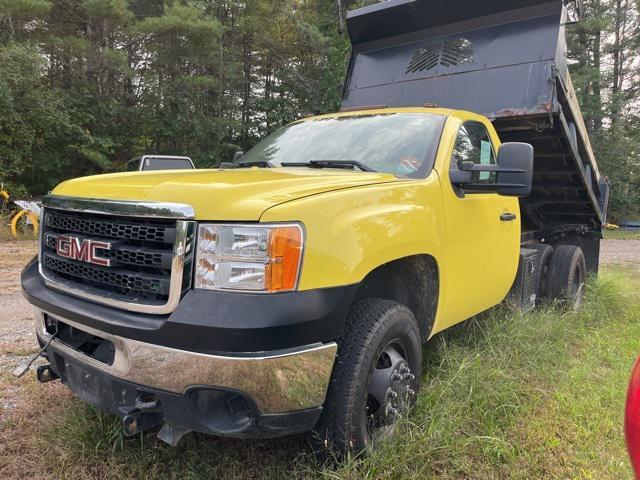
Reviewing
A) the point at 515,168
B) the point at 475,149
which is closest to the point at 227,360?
the point at 515,168

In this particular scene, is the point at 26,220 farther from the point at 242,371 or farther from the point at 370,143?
the point at 242,371

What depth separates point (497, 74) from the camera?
4934mm

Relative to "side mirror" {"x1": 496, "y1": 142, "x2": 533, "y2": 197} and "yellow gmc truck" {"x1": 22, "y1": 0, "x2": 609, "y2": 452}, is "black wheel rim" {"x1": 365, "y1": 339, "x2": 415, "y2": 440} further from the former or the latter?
"side mirror" {"x1": 496, "y1": 142, "x2": 533, "y2": 197}

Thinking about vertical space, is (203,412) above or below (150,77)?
below

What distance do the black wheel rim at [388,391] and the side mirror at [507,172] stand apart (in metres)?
1.16

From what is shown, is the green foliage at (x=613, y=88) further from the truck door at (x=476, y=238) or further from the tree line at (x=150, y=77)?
the truck door at (x=476, y=238)

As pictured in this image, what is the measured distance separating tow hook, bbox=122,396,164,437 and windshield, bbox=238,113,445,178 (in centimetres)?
189

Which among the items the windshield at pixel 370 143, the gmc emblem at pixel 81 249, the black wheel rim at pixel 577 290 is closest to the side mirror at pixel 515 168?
the windshield at pixel 370 143

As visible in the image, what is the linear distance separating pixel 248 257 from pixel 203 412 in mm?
652

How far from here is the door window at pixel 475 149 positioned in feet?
11.5

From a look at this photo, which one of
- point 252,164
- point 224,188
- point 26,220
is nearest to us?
point 224,188

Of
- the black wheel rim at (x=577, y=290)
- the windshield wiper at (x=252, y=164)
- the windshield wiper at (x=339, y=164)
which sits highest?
the windshield wiper at (x=339, y=164)

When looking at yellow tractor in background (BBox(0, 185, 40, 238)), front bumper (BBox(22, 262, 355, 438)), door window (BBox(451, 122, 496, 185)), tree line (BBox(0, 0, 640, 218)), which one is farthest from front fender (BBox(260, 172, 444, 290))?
tree line (BBox(0, 0, 640, 218))

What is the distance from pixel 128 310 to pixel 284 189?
843 mm
